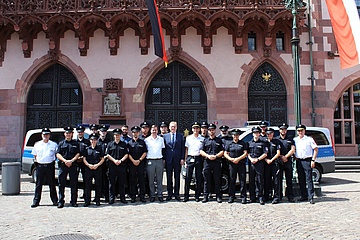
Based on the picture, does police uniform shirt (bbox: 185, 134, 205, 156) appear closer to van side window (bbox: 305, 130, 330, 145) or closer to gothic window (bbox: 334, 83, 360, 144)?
van side window (bbox: 305, 130, 330, 145)

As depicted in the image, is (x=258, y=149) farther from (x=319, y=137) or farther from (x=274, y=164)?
(x=319, y=137)

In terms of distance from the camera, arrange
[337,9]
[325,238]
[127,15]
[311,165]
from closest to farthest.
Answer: [325,238] < [311,165] < [337,9] < [127,15]

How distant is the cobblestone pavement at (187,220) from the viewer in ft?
18.3

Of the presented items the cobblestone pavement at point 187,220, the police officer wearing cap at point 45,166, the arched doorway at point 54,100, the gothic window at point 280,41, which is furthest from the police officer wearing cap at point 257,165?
the arched doorway at point 54,100

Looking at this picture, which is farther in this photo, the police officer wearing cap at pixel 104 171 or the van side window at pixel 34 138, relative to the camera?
the van side window at pixel 34 138

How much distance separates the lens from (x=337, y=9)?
943cm

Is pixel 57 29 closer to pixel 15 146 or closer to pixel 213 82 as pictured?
pixel 15 146

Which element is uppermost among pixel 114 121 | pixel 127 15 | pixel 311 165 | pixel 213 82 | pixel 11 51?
pixel 127 15

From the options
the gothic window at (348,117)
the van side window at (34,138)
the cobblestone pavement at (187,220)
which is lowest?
the cobblestone pavement at (187,220)

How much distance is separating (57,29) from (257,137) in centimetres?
1219

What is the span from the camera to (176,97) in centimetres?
1636

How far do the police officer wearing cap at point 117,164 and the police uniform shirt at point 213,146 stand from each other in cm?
206

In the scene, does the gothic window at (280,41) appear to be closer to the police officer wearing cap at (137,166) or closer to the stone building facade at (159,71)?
the stone building facade at (159,71)

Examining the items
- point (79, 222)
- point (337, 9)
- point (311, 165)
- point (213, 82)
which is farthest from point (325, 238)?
point (213, 82)
